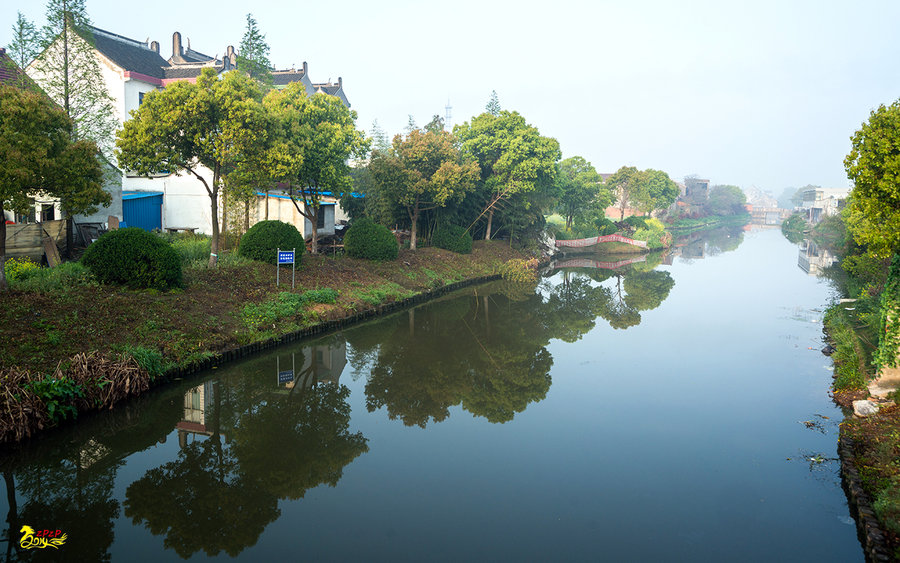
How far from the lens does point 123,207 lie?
24.2 m

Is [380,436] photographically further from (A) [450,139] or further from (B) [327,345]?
(A) [450,139]

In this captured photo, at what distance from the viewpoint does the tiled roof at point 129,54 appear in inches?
1305

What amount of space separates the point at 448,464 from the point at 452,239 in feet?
77.3

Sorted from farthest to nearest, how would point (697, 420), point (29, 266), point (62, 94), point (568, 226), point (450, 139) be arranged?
1. point (568, 226)
2. point (450, 139)
3. point (62, 94)
4. point (29, 266)
5. point (697, 420)

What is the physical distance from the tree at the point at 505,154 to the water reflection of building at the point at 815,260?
18.7 metres

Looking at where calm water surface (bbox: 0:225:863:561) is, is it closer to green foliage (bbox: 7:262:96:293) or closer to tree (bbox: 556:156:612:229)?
green foliage (bbox: 7:262:96:293)

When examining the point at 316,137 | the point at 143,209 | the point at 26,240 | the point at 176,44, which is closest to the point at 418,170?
the point at 316,137

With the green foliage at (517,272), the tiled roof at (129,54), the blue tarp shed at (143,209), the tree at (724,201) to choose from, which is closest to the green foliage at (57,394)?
the blue tarp shed at (143,209)

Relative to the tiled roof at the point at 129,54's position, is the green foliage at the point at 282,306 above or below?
below

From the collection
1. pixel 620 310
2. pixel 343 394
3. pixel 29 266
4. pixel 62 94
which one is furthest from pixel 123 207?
pixel 620 310

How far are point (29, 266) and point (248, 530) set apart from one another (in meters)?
11.4

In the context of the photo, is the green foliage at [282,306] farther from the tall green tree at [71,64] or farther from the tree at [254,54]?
the tree at [254,54]

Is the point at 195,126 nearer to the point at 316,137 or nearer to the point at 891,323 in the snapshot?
the point at 316,137

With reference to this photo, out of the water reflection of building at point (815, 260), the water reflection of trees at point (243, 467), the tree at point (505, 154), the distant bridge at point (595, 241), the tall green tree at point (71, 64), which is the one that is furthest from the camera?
the distant bridge at point (595, 241)
